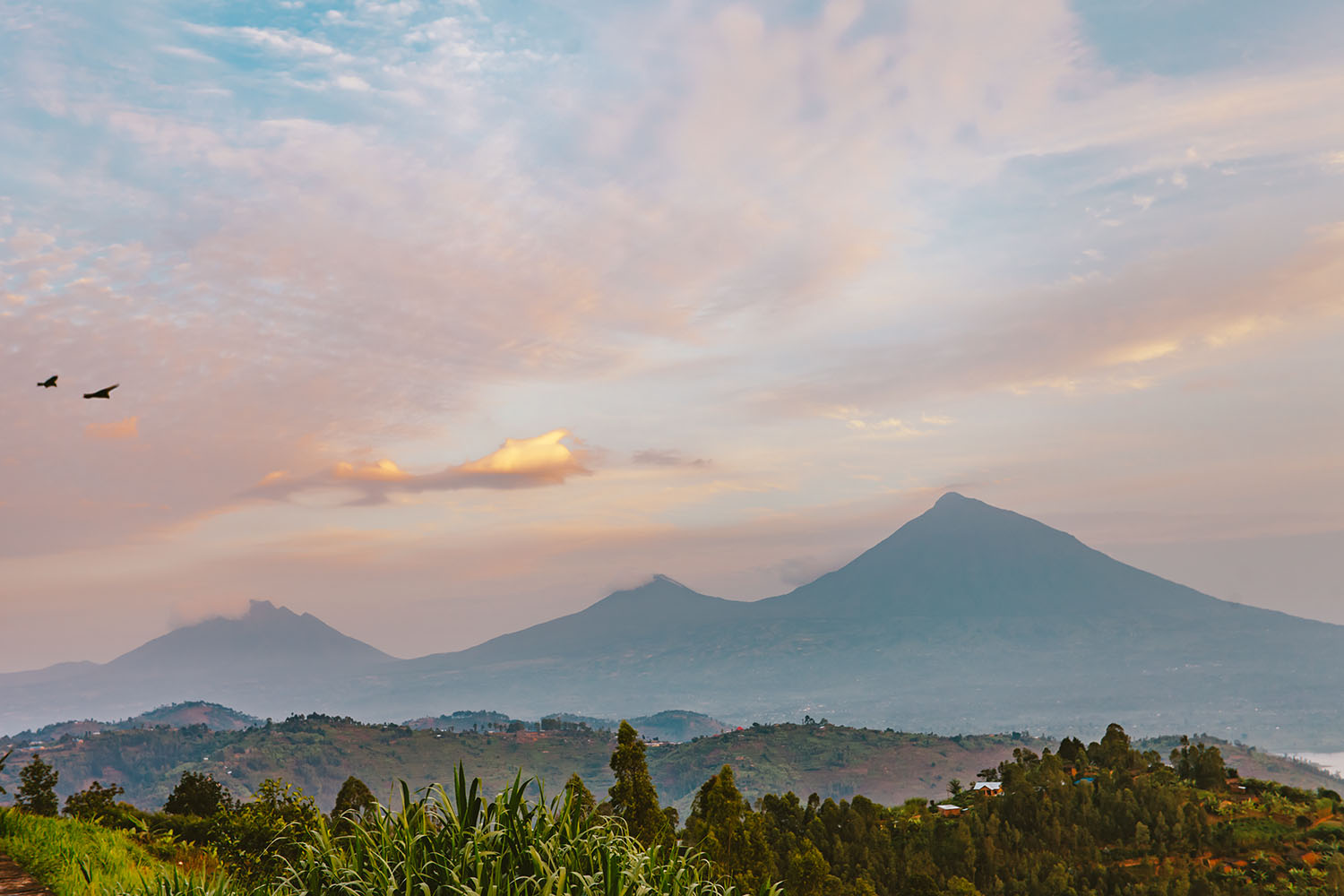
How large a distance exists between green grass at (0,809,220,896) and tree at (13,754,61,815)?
12617 millimetres

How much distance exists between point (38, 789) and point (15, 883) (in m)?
16.6

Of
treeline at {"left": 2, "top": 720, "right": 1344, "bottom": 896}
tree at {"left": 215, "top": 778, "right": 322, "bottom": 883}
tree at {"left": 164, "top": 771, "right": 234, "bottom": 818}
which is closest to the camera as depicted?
tree at {"left": 215, "top": 778, "right": 322, "bottom": 883}

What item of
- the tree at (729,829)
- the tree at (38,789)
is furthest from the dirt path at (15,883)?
the tree at (729,829)

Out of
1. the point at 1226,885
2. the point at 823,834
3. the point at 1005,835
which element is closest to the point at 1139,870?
the point at 1226,885

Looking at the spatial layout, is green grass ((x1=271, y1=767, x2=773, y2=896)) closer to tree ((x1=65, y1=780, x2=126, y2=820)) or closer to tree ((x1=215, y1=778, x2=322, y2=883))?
tree ((x1=215, y1=778, x2=322, y2=883))

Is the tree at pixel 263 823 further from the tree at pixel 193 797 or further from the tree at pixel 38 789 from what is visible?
the tree at pixel 193 797

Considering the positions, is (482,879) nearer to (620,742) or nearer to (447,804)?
(447,804)

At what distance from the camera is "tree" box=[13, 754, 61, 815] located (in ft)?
71.7

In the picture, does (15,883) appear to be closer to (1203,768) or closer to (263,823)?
(263,823)

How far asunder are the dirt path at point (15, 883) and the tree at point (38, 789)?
1409cm

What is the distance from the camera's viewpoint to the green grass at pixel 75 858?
864cm

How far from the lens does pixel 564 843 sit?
8.13m

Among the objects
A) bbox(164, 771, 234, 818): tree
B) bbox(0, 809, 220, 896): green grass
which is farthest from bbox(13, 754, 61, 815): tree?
bbox(0, 809, 220, 896): green grass

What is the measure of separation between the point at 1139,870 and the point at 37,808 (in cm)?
5177
